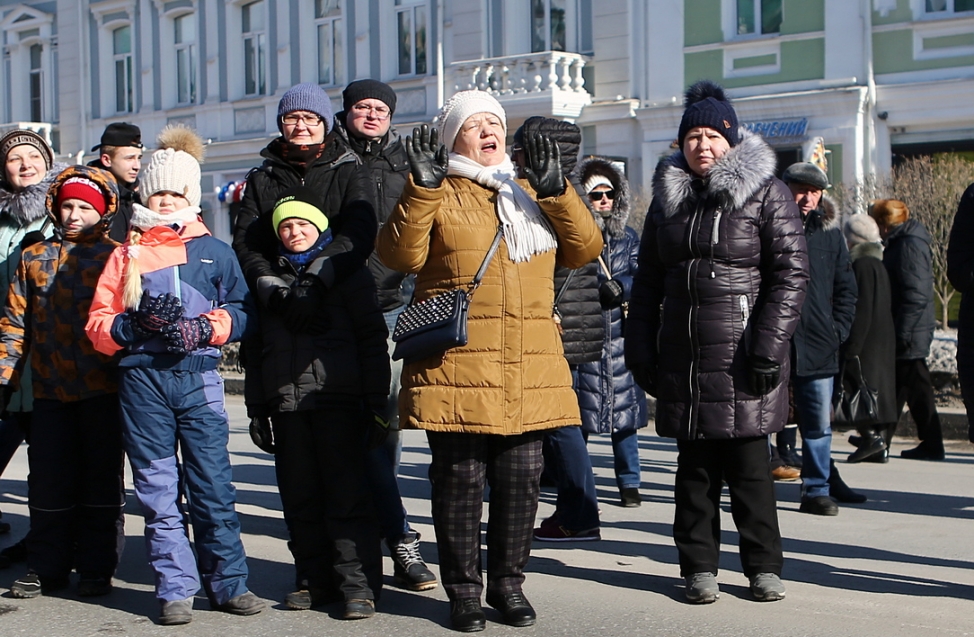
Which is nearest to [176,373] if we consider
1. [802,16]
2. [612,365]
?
[612,365]

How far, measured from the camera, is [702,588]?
554 cm

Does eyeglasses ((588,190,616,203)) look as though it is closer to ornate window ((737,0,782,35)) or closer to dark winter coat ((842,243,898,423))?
dark winter coat ((842,243,898,423))

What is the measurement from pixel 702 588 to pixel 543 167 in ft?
5.96

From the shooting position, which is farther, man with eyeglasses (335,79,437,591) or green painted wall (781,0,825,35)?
green painted wall (781,0,825,35)

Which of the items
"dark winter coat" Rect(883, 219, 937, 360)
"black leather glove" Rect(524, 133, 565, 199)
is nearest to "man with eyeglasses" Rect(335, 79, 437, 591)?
"black leather glove" Rect(524, 133, 565, 199)

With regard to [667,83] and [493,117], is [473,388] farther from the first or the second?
[667,83]

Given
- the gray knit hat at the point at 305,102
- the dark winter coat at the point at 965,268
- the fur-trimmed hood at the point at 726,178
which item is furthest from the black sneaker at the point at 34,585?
the dark winter coat at the point at 965,268

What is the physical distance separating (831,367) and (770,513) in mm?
2376

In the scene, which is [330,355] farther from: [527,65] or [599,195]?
[527,65]

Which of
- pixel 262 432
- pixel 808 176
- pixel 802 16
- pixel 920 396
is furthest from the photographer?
pixel 802 16

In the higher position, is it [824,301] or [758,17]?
[758,17]

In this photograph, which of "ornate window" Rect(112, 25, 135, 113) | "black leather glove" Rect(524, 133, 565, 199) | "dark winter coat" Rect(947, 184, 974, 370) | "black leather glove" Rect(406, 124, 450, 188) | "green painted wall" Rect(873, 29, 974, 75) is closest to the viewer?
"black leather glove" Rect(406, 124, 450, 188)

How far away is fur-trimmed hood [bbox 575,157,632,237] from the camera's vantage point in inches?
309

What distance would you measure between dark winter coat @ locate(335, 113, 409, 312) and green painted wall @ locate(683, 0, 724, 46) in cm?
1566
